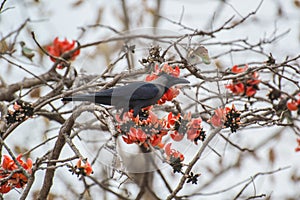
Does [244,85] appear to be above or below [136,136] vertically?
above

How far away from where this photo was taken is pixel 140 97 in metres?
1.20

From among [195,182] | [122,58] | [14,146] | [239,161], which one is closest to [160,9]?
[239,161]

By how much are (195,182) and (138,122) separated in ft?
0.71

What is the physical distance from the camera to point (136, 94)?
1202mm

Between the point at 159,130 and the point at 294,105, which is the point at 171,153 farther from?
the point at 294,105

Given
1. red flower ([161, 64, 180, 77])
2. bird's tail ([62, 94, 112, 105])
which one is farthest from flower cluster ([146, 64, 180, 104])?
bird's tail ([62, 94, 112, 105])

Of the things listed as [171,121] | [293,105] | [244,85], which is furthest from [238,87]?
[171,121]

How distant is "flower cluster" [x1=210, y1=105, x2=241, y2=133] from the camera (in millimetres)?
1384

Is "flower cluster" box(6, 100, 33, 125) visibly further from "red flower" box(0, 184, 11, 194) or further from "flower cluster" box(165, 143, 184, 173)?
"flower cluster" box(165, 143, 184, 173)

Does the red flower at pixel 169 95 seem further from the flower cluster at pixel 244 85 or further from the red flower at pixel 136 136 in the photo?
the flower cluster at pixel 244 85

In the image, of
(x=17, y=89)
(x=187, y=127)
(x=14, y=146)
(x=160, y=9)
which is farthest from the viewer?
A: (x=160, y=9)

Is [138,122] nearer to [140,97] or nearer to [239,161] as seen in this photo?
[140,97]

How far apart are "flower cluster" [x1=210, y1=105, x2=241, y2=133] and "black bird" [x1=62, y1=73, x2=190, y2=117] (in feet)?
0.64

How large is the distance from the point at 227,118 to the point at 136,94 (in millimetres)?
294
